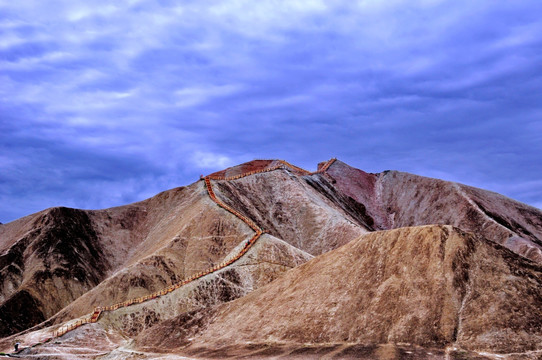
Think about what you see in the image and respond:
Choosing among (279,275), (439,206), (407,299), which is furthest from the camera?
(439,206)

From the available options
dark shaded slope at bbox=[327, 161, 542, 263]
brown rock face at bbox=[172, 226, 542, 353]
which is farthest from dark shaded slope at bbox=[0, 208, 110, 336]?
dark shaded slope at bbox=[327, 161, 542, 263]

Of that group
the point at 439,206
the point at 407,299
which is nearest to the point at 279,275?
the point at 407,299

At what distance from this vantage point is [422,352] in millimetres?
40375

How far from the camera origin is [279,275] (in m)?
71.5

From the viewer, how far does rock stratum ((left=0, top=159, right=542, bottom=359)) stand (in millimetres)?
43531

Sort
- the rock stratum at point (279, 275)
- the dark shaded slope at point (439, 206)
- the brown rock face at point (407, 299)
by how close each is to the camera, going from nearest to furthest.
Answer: the brown rock face at point (407, 299), the rock stratum at point (279, 275), the dark shaded slope at point (439, 206)

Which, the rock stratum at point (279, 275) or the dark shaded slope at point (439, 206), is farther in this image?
the dark shaded slope at point (439, 206)

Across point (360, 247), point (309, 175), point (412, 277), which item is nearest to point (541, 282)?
point (412, 277)

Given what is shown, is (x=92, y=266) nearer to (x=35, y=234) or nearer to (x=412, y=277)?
(x=35, y=234)

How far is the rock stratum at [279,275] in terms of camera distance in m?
43.5

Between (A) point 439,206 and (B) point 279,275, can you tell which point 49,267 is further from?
(A) point 439,206

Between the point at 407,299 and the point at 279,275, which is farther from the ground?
the point at 279,275

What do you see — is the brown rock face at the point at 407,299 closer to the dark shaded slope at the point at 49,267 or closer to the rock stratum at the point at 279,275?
the rock stratum at the point at 279,275

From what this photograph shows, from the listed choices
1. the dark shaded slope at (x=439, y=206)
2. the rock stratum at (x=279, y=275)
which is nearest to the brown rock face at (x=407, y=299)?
the rock stratum at (x=279, y=275)
